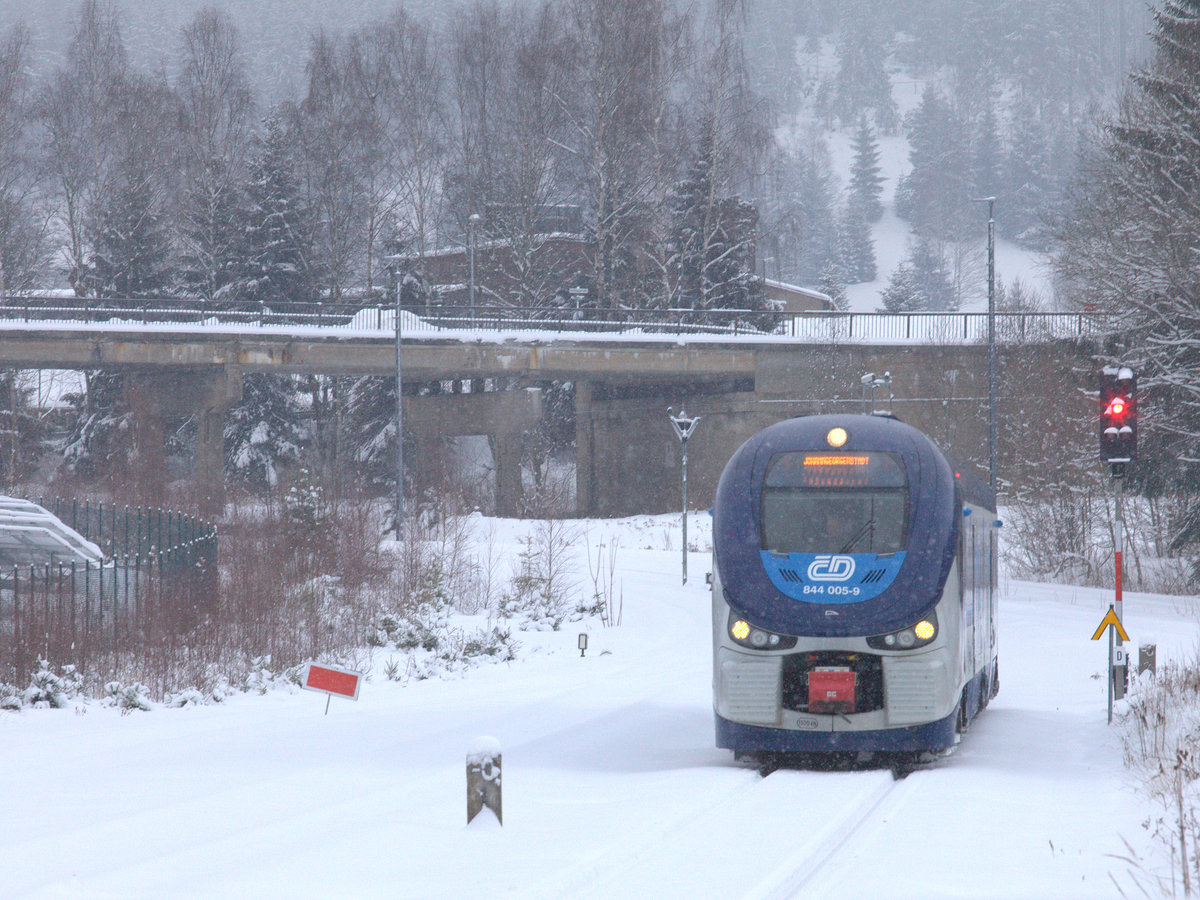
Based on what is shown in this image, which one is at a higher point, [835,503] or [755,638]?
[835,503]

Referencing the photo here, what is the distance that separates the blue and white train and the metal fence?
7.61 meters

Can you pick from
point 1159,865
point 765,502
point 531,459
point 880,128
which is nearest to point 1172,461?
point 765,502

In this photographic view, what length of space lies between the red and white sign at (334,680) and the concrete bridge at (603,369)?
2671 centimetres

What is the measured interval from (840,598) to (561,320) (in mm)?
37962

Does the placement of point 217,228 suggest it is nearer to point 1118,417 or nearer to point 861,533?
point 1118,417

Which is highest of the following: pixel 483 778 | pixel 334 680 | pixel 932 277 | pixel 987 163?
pixel 987 163

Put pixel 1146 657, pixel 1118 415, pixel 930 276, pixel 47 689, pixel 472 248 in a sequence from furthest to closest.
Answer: pixel 930 276 < pixel 472 248 < pixel 1146 657 < pixel 1118 415 < pixel 47 689

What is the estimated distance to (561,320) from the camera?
47.2m

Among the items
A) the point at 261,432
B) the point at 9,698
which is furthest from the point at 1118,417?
the point at 261,432

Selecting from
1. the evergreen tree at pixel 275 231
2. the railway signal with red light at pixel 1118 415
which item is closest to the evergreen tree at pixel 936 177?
the evergreen tree at pixel 275 231

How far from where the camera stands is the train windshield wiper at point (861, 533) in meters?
10.0

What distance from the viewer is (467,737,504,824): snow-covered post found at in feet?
25.0

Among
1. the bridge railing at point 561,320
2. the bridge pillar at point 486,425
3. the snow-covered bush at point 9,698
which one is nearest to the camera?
the snow-covered bush at point 9,698

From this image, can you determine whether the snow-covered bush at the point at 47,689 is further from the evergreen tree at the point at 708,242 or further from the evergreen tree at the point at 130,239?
the evergreen tree at the point at 708,242
